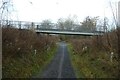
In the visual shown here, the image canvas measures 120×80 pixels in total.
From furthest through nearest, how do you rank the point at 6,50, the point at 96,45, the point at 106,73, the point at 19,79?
the point at 96,45
the point at 6,50
the point at 106,73
the point at 19,79

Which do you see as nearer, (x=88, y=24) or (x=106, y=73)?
(x=106, y=73)

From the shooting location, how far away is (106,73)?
15695 mm

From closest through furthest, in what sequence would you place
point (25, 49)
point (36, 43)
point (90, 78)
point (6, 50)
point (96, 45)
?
point (90, 78)
point (6, 50)
point (25, 49)
point (96, 45)
point (36, 43)

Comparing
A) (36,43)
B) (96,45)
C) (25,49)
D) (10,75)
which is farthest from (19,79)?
(36,43)

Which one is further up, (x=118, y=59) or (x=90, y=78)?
(x=118, y=59)

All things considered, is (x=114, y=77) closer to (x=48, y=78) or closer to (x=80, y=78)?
(x=80, y=78)

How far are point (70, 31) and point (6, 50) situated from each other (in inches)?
1884

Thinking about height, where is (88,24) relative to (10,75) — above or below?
above

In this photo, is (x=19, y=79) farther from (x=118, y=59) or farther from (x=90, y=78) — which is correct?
(x=118, y=59)

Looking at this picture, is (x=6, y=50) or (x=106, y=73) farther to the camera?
(x=6, y=50)

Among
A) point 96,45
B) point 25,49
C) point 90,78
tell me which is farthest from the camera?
point 96,45

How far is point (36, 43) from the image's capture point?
32.3m

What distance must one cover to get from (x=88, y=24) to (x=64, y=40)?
3709 cm

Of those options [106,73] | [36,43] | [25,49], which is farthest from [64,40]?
[106,73]
